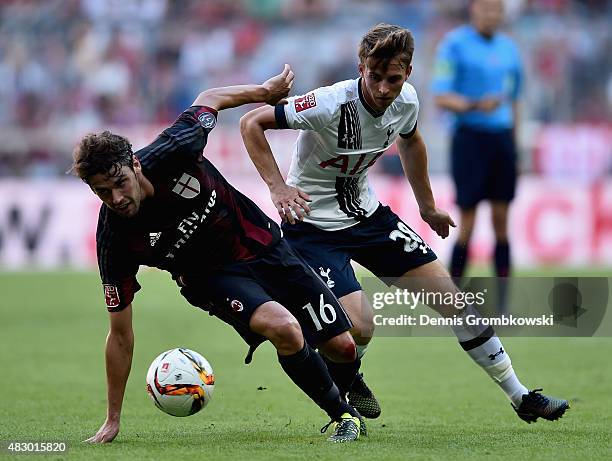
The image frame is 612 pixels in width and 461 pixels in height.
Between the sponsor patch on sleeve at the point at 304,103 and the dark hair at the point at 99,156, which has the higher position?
the sponsor patch on sleeve at the point at 304,103

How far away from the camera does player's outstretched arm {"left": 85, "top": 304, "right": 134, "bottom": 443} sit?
5.67 metres

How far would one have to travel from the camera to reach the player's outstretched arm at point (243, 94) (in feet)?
19.4

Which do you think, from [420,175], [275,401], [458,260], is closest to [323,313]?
[420,175]

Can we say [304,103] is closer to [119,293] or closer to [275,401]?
[119,293]

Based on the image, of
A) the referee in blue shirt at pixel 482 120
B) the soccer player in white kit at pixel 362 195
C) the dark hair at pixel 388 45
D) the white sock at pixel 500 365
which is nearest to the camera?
the dark hair at pixel 388 45

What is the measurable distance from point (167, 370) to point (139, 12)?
1672cm

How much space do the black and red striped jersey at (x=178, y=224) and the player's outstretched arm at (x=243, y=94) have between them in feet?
0.35

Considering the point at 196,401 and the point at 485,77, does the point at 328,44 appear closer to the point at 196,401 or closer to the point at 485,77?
the point at 485,77

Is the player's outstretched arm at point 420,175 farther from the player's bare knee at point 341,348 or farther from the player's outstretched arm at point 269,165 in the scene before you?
the player's bare knee at point 341,348

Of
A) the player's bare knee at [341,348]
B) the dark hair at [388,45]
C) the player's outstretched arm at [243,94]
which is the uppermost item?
the dark hair at [388,45]

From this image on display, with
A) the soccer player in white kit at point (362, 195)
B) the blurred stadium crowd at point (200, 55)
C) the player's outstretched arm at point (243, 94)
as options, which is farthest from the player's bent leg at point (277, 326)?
the blurred stadium crowd at point (200, 55)

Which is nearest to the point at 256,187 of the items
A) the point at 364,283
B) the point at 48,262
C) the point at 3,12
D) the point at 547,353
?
the point at 48,262

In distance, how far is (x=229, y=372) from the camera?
8609mm

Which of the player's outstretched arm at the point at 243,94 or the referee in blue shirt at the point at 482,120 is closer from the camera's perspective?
the player's outstretched arm at the point at 243,94
